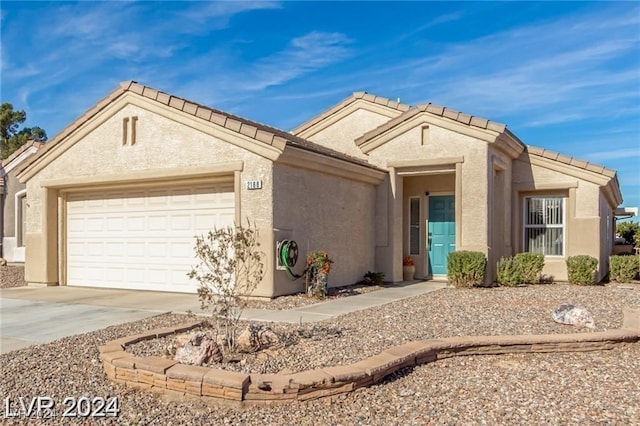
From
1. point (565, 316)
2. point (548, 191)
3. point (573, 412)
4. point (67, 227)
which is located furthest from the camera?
point (548, 191)

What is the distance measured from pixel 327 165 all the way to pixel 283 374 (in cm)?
757

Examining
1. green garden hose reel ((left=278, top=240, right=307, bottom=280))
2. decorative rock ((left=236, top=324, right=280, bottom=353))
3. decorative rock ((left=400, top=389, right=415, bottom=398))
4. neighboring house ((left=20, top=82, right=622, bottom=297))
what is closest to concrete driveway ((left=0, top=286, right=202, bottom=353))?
neighboring house ((left=20, top=82, right=622, bottom=297))

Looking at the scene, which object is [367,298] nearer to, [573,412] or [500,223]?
[500,223]

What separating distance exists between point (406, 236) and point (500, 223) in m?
2.70

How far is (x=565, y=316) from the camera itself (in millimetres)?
7789

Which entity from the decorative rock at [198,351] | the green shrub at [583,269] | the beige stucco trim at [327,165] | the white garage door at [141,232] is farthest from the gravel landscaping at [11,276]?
the green shrub at [583,269]

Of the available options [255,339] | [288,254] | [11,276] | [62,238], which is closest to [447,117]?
[288,254]

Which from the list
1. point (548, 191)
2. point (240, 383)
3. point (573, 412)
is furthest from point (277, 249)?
point (548, 191)

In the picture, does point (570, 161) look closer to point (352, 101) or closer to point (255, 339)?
point (352, 101)

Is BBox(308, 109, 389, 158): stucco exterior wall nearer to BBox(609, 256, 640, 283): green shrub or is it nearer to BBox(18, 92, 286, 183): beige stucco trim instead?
BBox(18, 92, 286, 183): beige stucco trim

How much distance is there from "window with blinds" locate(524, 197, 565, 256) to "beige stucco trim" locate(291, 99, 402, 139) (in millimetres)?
4977

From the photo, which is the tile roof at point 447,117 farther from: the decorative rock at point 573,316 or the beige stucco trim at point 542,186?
the decorative rock at point 573,316

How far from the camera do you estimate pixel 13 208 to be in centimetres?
1992

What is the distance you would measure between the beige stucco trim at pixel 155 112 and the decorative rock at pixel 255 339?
482 centimetres
